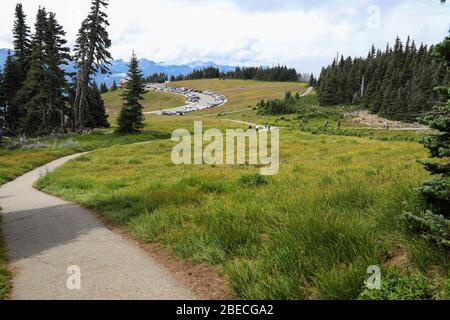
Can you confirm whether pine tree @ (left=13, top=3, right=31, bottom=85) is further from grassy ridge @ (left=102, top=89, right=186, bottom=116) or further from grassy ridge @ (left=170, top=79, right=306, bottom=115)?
grassy ridge @ (left=102, top=89, right=186, bottom=116)

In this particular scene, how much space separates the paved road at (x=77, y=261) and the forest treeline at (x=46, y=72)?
118 ft

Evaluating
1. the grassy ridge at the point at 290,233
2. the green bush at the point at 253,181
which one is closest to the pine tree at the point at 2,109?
the grassy ridge at the point at 290,233

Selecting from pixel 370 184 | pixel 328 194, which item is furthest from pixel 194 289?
pixel 370 184

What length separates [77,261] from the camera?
22.9 feet

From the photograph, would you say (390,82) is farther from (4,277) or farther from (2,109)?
(4,277)

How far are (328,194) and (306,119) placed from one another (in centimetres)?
7414

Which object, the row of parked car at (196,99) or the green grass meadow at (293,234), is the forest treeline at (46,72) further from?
the row of parked car at (196,99)

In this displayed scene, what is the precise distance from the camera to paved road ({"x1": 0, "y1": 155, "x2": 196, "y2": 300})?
555 centimetres

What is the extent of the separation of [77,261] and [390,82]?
97.9 m

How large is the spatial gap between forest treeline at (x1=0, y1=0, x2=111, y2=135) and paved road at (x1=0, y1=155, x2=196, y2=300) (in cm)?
3597

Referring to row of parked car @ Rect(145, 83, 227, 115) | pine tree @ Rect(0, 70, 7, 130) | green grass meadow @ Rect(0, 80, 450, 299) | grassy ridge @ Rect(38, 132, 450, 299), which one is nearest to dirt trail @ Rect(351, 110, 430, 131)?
row of parked car @ Rect(145, 83, 227, 115)

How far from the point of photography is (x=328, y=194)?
7668 mm

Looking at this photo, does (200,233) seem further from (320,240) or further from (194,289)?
(320,240)

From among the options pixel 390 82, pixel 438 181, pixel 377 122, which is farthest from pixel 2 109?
pixel 390 82
